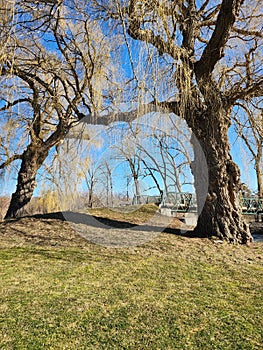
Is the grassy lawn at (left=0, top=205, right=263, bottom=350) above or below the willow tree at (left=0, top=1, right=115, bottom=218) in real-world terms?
below

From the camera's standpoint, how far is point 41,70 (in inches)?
186

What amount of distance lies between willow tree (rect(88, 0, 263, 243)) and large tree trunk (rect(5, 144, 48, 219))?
3893 mm

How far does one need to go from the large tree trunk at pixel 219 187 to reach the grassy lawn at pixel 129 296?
17.8 inches

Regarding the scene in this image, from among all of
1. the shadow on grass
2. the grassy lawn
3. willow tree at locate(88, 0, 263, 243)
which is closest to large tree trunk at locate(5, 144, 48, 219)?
the shadow on grass

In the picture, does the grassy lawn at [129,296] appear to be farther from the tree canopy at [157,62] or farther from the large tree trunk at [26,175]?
the large tree trunk at [26,175]

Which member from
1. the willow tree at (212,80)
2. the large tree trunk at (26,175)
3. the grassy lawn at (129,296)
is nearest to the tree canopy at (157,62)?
the willow tree at (212,80)

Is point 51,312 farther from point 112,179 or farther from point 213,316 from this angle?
point 112,179

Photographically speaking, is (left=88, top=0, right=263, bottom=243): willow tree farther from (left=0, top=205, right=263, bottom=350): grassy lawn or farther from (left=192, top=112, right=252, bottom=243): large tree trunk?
(left=0, top=205, right=263, bottom=350): grassy lawn

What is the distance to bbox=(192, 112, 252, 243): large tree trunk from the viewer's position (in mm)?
4258

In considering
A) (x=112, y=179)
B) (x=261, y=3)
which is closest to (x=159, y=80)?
(x=261, y=3)

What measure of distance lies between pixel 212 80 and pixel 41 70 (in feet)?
9.92

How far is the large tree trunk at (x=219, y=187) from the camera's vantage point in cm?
426

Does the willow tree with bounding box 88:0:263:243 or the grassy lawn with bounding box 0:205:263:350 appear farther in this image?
the willow tree with bounding box 88:0:263:243

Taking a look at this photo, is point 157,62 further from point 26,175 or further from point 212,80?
point 26,175
